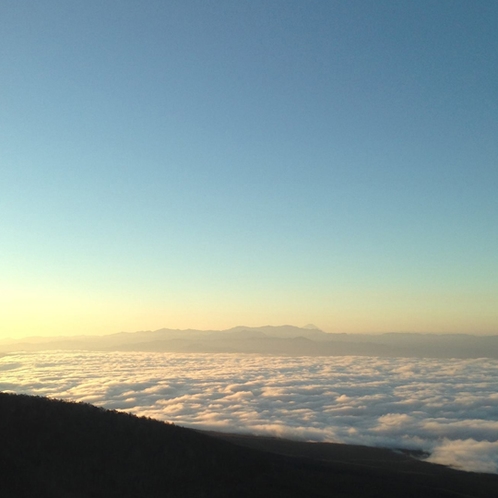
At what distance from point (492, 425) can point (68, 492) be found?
10282 centimetres

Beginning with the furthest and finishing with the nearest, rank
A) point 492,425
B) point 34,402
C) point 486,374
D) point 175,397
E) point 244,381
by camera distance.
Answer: point 486,374
point 244,381
point 175,397
point 492,425
point 34,402

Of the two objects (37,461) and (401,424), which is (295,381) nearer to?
(401,424)

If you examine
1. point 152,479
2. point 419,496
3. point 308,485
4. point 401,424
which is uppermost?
point 152,479

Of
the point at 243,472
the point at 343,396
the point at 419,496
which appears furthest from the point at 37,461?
the point at 343,396

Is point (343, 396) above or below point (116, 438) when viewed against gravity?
below

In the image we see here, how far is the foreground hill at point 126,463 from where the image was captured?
19875 mm

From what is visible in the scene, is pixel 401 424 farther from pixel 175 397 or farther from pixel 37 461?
pixel 37 461

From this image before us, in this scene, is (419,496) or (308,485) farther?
(419,496)

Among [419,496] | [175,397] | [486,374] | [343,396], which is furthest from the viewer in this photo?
[486,374]

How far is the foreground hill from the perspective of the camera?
65.2ft

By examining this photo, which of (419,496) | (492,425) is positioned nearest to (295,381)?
(492,425)

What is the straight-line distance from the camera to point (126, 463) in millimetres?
23109

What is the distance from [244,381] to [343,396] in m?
32.4

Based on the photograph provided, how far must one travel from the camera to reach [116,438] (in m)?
25.6
